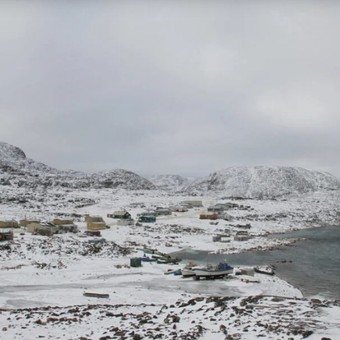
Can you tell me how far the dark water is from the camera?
38.7 metres

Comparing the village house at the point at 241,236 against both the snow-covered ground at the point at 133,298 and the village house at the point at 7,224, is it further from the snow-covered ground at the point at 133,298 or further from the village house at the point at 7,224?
the village house at the point at 7,224

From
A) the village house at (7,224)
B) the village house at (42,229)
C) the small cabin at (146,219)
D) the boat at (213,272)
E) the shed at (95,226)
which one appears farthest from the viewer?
the small cabin at (146,219)

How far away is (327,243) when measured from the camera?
74.2 meters

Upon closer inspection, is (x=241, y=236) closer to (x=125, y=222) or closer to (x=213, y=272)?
(x=125, y=222)

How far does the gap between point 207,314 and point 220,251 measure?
39327mm

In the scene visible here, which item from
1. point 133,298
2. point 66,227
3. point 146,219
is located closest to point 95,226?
point 66,227

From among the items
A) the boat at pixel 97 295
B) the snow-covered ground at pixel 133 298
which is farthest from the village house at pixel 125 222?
the boat at pixel 97 295

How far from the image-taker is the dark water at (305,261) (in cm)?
3869

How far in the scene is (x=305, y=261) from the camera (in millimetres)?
54469

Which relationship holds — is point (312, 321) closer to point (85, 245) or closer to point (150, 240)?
point (85, 245)

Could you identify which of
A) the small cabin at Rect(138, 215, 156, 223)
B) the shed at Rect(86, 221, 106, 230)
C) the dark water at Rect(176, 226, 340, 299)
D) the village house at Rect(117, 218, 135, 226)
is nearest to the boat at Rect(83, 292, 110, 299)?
the dark water at Rect(176, 226, 340, 299)

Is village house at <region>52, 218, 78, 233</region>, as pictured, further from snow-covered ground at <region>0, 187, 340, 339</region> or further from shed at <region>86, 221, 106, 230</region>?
shed at <region>86, 221, 106, 230</region>

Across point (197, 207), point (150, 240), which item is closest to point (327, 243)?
point (150, 240)

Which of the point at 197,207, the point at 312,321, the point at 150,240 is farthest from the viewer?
the point at 197,207
